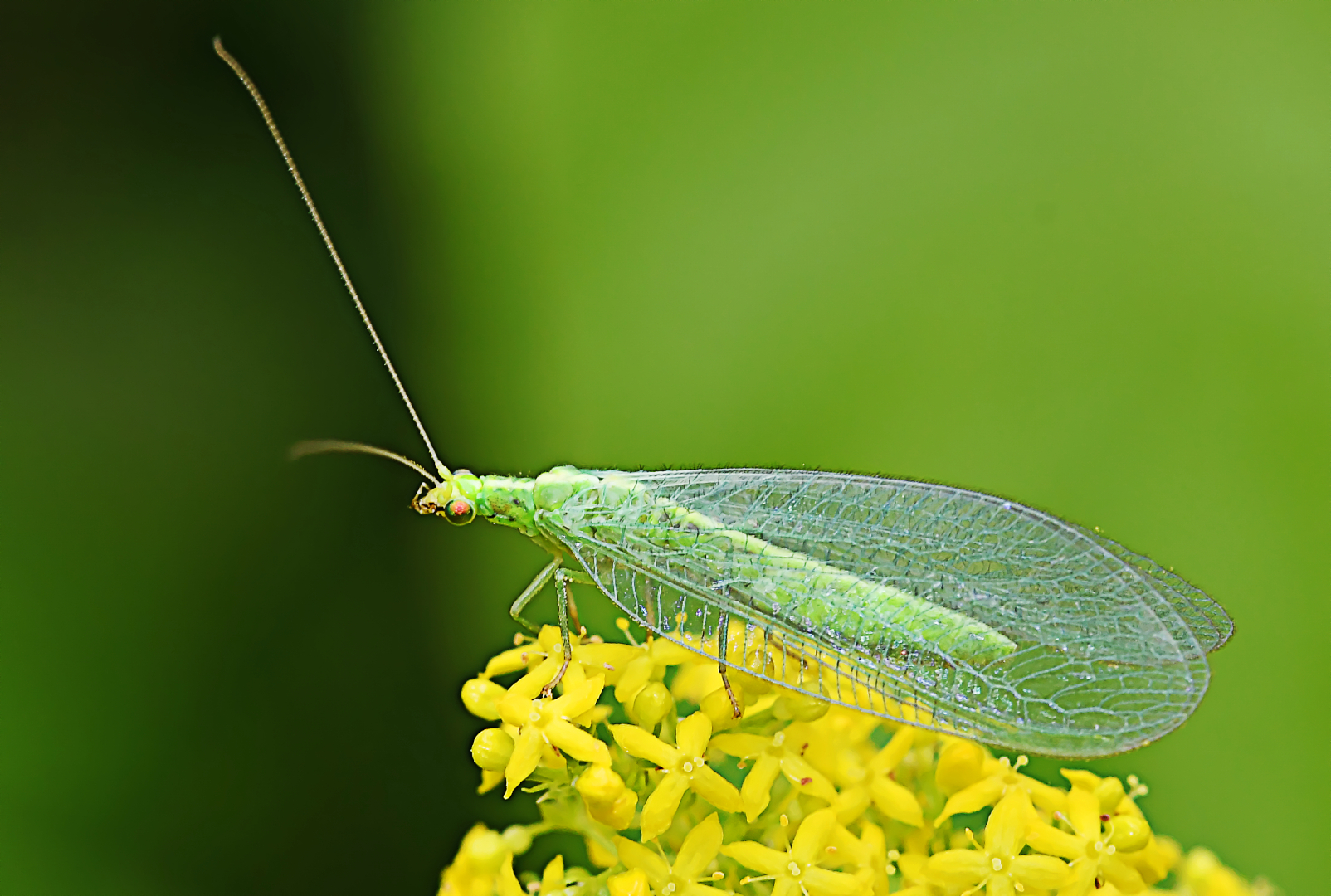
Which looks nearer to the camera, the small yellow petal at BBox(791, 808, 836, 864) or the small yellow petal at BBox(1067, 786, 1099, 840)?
the small yellow petal at BBox(791, 808, 836, 864)

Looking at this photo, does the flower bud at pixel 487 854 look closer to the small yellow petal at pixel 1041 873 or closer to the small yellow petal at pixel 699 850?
the small yellow petal at pixel 699 850

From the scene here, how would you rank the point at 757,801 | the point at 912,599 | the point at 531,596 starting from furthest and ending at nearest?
1. the point at 531,596
2. the point at 912,599
3. the point at 757,801

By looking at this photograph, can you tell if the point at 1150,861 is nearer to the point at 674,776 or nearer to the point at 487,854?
the point at 674,776

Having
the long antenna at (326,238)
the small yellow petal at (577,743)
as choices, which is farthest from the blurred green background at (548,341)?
the small yellow petal at (577,743)

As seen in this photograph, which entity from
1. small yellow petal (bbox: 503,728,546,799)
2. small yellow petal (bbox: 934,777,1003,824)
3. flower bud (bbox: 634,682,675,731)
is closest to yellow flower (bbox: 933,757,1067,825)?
small yellow petal (bbox: 934,777,1003,824)

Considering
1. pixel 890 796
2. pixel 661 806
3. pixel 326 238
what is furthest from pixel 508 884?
pixel 326 238

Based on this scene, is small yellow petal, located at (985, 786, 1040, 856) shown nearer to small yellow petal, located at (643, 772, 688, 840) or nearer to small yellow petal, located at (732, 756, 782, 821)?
small yellow petal, located at (732, 756, 782, 821)

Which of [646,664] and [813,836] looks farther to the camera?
[646,664]
